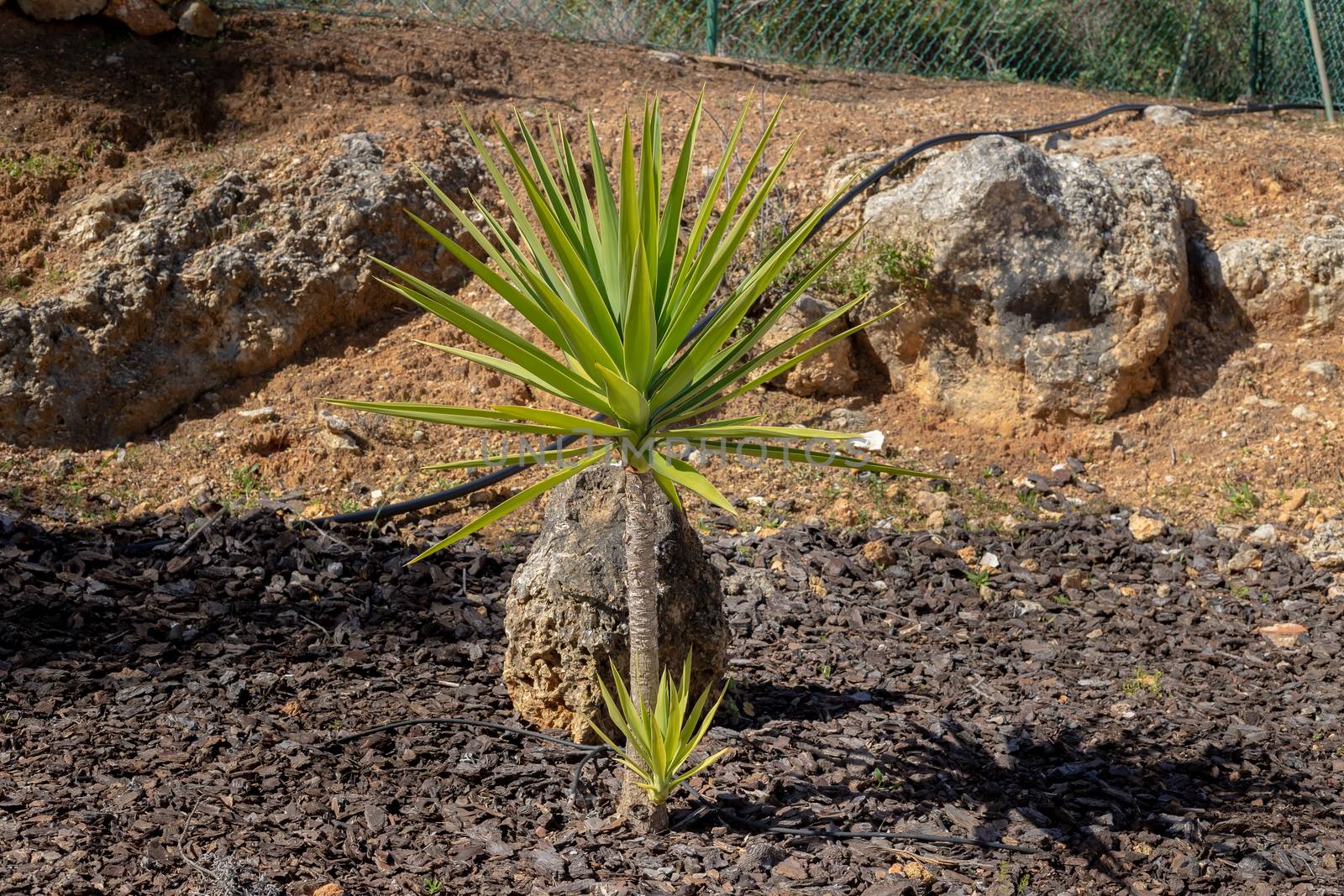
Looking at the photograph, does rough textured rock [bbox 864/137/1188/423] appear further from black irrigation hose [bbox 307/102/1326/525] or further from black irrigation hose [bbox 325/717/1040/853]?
black irrigation hose [bbox 325/717/1040/853]

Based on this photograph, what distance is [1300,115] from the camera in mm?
7949

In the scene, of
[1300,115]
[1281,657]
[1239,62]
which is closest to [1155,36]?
[1239,62]

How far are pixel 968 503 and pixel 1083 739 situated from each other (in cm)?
176

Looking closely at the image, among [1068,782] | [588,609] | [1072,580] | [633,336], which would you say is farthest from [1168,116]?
[633,336]

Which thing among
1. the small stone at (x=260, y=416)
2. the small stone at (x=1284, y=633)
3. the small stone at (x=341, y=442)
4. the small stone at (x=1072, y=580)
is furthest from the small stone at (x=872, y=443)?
the small stone at (x=260, y=416)

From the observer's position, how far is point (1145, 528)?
5.04m

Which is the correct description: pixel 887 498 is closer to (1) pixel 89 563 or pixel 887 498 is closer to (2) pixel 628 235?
(2) pixel 628 235

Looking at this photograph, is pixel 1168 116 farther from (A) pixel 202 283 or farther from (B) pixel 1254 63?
(A) pixel 202 283

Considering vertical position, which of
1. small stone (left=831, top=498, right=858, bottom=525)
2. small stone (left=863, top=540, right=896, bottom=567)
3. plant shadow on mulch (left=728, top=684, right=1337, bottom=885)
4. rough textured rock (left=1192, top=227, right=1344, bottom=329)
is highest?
rough textured rock (left=1192, top=227, right=1344, bottom=329)

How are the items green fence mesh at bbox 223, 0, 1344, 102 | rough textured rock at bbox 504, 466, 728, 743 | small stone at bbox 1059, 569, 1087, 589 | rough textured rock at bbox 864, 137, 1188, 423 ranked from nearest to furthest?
rough textured rock at bbox 504, 466, 728, 743 → small stone at bbox 1059, 569, 1087, 589 → rough textured rock at bbox 864, 137, 1188, 423 → green fence mesh at bbox 223, 0, 1344, 102

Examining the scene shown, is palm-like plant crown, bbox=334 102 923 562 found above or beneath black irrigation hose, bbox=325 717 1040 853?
above

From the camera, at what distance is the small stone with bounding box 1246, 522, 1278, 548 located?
4996mm

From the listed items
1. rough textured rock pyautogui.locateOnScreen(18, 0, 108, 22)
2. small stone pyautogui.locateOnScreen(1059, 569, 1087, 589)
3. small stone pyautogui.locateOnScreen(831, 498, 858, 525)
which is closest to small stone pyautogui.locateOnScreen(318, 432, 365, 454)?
small stone pyautogui.locateOnScreen(831, 498, 858, 525)

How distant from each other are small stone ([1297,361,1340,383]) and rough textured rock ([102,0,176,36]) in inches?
256
